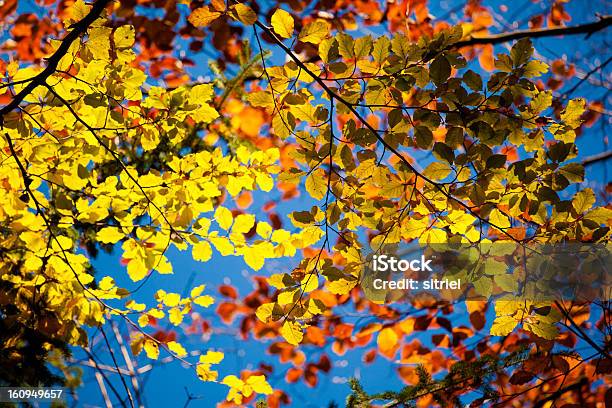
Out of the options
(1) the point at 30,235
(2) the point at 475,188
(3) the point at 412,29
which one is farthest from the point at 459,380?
(3) the point at 412,29

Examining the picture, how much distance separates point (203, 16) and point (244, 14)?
0.38 ft

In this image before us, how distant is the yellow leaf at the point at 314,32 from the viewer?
128 cm

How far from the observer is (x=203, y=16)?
1.25 m

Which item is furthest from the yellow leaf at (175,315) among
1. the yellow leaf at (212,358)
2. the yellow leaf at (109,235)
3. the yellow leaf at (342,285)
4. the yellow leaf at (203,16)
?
the yellow leaf at (203,16)

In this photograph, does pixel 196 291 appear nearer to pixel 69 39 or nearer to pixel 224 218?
pixel 224 218

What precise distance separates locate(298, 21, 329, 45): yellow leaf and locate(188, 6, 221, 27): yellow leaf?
25cm

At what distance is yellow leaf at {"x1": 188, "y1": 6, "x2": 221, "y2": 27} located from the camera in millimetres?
1243

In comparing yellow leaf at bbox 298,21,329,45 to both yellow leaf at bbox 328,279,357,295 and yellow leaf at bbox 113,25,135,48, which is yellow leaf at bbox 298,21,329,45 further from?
yellow leaf at bbox 328,279,357,295

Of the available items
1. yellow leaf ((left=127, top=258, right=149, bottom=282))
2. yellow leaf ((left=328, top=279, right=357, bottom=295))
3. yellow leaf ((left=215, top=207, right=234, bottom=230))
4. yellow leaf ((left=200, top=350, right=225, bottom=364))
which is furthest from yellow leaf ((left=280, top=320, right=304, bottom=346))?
yellow leaf ((left=200, top=350, right=225, bottom=364))

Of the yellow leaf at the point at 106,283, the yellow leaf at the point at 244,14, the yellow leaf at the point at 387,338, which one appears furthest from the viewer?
the yellow leaf at the point at 387,338

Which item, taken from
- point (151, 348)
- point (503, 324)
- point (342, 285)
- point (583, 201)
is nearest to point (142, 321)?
point (151, 348)

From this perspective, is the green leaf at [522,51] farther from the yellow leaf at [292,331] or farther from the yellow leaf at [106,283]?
the yellow leaf at [106,283]

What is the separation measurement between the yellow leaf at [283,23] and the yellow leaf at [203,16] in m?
0.17

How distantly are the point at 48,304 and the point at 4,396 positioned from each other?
1.43 feet
